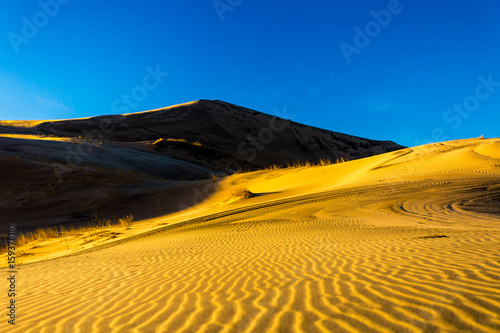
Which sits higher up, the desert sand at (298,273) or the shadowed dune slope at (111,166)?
the shadowed dune slope at (111,166)

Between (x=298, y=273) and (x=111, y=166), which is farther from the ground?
(x=111, y=166)

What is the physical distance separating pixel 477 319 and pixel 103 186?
17190 mm

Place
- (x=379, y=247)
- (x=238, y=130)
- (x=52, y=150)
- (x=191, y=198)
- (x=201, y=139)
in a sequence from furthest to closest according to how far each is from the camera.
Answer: (x=238, y=130), (x=201, y=139), (x=52, y=150), (x=191, y=198), (x=379, y=247)

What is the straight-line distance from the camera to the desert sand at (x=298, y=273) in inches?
93.5

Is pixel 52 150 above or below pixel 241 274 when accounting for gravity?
above

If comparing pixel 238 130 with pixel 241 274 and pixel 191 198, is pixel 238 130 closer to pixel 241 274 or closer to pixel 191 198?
pixel 191 198

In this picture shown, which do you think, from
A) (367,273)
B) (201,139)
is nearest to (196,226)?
(367,273)

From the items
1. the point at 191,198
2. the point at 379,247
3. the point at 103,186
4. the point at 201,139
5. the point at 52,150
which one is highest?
the point at 201,139

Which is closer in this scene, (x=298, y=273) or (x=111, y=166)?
(x=298, y=273)

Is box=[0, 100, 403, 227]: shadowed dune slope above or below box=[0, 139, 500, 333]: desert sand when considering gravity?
above

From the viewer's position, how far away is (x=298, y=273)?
12.7 feet

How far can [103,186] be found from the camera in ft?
55.6

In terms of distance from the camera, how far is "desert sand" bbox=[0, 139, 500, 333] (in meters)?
2.38

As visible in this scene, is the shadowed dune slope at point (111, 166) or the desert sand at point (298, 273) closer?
the desert sand at point (298, 273)
